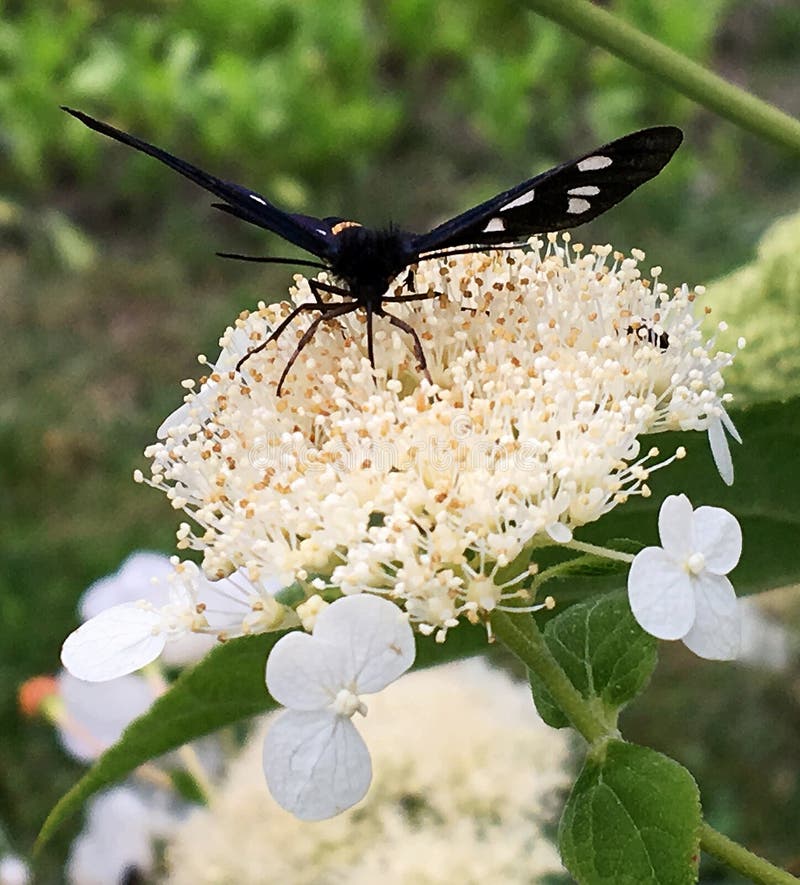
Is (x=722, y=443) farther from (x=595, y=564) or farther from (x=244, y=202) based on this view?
(x=244, y=202)

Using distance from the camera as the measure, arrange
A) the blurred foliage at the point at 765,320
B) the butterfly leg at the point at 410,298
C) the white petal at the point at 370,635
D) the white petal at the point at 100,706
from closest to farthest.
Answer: the white petal at the point at 370,635 → the butterfly leg at the point at 410,298 → the blurred foliage at the point at 765,320 → the white petal at the point at 100,706

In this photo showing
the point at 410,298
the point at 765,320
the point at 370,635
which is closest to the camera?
the point at 370,635

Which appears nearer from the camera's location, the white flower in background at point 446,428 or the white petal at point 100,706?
the white flower in background at point 446,428

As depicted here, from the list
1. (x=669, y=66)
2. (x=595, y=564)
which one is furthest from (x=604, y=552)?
(x=669, y=66)

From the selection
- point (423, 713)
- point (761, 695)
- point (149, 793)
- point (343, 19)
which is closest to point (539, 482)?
point (423, 713)

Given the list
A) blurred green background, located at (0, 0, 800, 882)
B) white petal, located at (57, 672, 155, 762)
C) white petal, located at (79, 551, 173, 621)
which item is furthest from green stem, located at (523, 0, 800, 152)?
blurred green background, located at (0, 0, 800, 882)

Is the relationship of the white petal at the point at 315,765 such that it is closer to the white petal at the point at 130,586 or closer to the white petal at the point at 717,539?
the white petal at the point at 717,539

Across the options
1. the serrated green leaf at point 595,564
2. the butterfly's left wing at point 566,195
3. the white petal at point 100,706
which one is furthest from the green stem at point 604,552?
the white petal at point 100,706
